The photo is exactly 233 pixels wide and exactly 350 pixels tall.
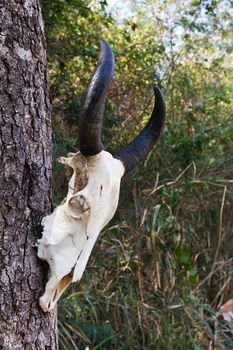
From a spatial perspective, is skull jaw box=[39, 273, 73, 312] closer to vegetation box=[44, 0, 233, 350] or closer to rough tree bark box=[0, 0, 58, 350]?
rough tree bark box=[0, 0, 58, 350]

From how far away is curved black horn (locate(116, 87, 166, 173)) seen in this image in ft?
4.50

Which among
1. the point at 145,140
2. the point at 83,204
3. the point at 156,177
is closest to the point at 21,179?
the point at 83,204

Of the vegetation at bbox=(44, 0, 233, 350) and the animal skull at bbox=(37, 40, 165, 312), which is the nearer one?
the animal skull at bbox=(37, 40, 165, 312)

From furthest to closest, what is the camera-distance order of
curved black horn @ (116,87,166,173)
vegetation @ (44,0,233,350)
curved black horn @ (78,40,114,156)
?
1. vegetation @ (44,0,233,350)
2. curved black horn @ (116,87,166,173)
3. curved black horn @ (78,40,114,156)

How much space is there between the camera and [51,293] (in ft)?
3.92

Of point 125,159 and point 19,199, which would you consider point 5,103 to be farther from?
point 125,159

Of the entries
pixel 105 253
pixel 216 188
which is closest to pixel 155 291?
pixel 105 253

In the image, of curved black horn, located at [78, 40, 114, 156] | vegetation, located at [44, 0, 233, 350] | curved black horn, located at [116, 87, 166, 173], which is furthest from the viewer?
vegetation, located at [44, 0, 233, 350]

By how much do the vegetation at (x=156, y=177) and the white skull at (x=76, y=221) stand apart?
151 cm

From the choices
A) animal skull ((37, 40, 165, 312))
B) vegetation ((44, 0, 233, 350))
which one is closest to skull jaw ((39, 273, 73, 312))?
animal skull ((37, 40, 165, 312))

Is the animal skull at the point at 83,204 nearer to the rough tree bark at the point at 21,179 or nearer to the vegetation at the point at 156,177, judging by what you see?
the rough tree bark at the point at 21,179

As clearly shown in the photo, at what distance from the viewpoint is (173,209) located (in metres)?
3.63

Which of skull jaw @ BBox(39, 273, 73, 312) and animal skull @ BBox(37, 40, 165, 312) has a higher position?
animal skull @ BBox(37, 40, 165, 312)

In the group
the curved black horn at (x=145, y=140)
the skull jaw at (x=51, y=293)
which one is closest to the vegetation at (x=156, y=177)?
the curved black horn at (x=145, y=140)
